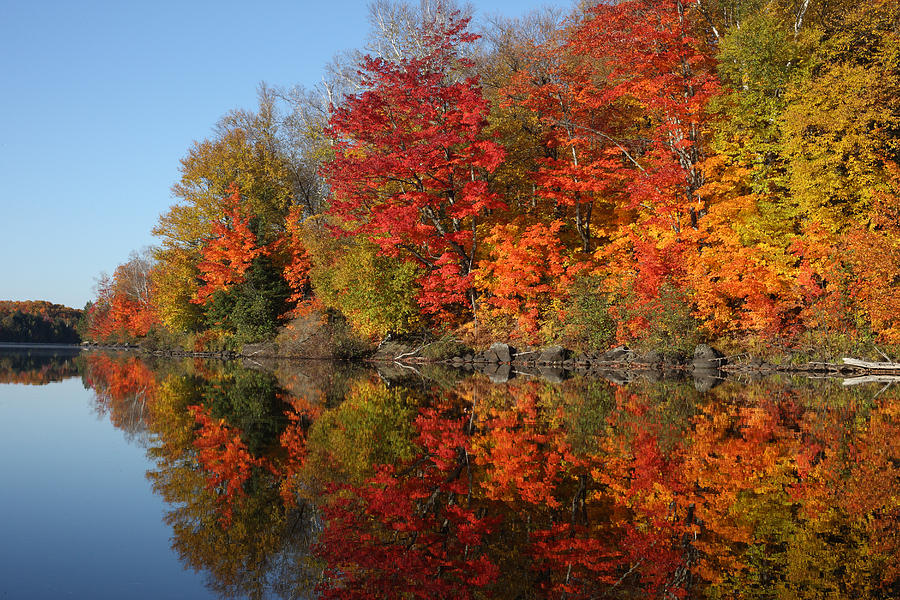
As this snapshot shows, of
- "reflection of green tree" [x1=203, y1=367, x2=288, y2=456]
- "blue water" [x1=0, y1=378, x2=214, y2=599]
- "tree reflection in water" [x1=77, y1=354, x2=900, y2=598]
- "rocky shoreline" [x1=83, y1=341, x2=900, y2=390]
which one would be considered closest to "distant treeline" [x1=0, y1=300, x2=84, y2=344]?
"rocky shoreline" [x1=83, y1=341, x2=900, y2=390]

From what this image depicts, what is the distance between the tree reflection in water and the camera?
148 inches

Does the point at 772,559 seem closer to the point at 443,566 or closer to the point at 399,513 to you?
the point at 443,566

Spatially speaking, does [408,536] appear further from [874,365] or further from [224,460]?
[874,365]

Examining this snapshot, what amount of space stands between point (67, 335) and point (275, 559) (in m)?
100

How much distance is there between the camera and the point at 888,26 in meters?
19.5

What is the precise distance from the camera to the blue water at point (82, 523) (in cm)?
383

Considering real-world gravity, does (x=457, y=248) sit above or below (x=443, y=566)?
above

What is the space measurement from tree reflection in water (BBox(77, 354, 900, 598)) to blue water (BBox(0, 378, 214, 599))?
0.22m

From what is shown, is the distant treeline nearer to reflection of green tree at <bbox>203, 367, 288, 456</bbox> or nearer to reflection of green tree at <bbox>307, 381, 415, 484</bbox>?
reflection of green tree at <bbox>203, 367, 288, 456</bbox>

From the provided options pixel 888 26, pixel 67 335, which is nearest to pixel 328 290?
pixel 888 26

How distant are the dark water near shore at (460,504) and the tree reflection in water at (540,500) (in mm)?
24

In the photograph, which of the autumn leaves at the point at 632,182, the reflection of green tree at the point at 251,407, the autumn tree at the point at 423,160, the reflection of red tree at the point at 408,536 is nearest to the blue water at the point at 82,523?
the reflection of red tree at the point at 408,536

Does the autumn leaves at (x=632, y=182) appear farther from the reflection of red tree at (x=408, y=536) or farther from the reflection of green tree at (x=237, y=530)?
the reflection of green tree at (x=237, y=530)

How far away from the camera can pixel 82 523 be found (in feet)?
16.4
